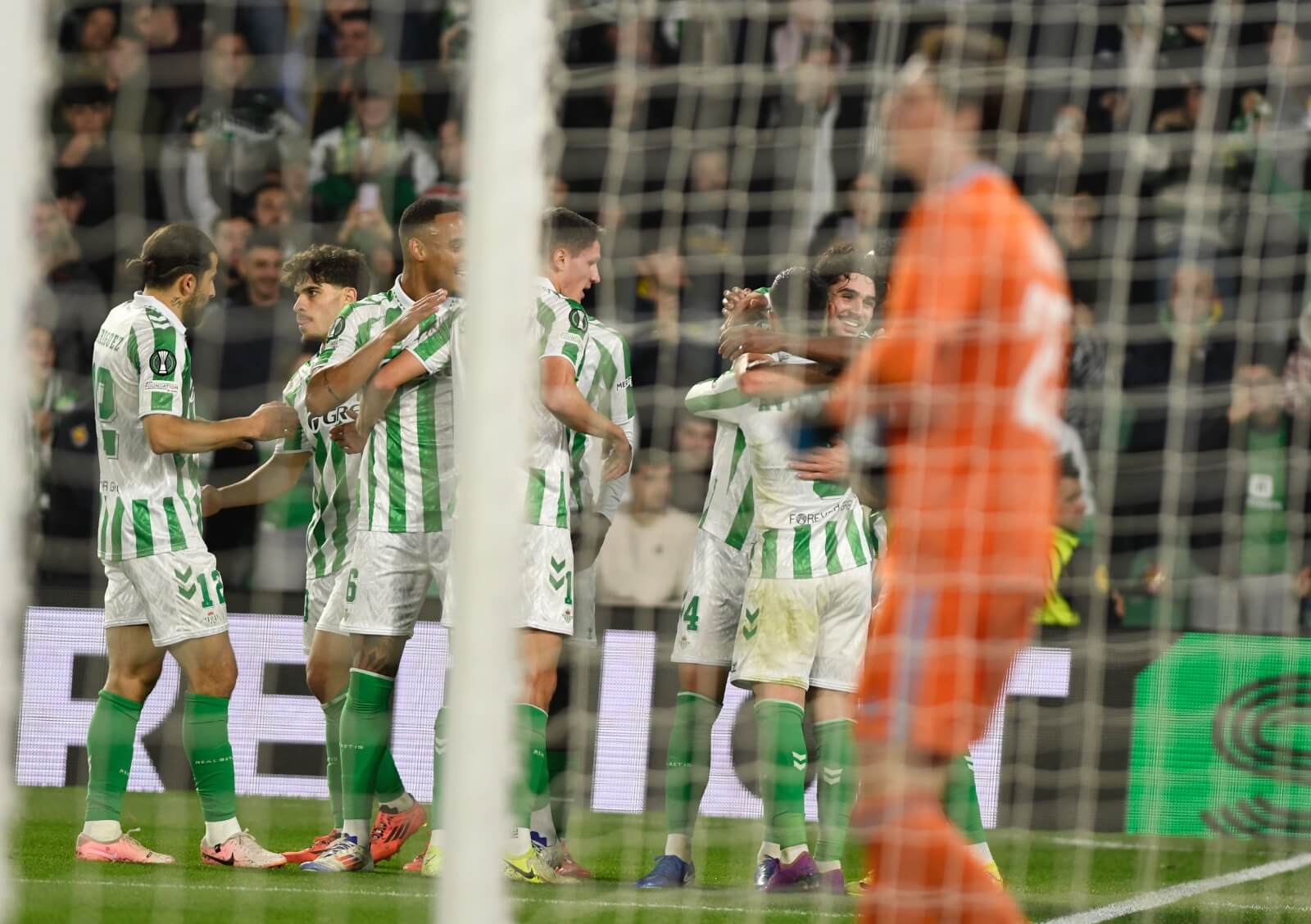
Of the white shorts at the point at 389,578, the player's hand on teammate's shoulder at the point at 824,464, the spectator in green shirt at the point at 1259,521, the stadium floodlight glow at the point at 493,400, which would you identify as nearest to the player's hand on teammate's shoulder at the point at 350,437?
the white shorts at the point at 389,578

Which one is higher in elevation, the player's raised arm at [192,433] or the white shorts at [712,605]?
the player's raised arm at [192,433]

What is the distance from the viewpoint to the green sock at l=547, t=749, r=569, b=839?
5.99m

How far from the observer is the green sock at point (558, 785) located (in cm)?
599

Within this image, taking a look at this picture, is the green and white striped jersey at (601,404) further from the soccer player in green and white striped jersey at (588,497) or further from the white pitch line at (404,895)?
the white pitch line at (404,895)

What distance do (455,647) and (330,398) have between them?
8.51 ft

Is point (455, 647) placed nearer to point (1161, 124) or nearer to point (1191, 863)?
point (1191, 863)

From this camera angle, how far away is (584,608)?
6.00m

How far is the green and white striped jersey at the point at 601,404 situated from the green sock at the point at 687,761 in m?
0.70

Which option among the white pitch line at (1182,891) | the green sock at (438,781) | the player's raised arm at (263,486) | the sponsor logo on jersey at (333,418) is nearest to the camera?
the white pitch line at (1182,891)

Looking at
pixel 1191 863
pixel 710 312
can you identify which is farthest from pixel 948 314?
pixel 710 312

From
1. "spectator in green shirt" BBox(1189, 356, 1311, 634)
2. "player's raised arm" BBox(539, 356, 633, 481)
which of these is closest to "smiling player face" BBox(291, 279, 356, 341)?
"player's raised arm" BBox(539, 356, 633, 481)

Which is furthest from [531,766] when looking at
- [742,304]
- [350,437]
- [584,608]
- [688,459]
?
[688,459]

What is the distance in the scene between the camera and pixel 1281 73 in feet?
26.9

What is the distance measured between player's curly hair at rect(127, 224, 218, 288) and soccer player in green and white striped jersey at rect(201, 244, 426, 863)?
1.70 feet
